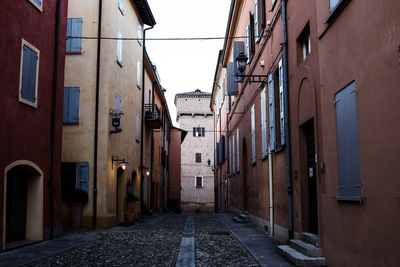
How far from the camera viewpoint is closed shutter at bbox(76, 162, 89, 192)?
1697cm

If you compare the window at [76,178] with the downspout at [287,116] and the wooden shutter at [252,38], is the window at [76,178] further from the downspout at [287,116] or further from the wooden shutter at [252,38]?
the downspout at [287,116]

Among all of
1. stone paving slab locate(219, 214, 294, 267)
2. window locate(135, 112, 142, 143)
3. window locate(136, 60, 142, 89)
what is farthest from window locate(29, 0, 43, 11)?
window locate(135, 112, 142, 143)

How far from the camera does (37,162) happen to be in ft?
39.3

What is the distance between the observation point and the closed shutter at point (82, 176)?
1697 cm

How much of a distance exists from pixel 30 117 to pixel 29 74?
Result: 3.32 feet

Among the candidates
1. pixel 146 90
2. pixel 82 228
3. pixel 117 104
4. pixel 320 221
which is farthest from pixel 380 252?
pixel 146 90

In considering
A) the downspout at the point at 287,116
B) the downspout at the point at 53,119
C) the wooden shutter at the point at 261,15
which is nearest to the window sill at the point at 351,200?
the downspout at the point at 287,116

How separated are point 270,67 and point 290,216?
4.82 meters

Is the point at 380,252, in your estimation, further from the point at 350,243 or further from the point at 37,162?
the point at 37,162

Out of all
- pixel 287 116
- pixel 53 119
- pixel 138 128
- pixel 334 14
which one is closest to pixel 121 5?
pixel 138 128

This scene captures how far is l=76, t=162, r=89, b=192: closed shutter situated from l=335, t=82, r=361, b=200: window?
1151 centimetres

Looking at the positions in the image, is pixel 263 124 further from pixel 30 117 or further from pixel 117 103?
pixel 30 117

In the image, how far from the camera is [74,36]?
17609 millimetres

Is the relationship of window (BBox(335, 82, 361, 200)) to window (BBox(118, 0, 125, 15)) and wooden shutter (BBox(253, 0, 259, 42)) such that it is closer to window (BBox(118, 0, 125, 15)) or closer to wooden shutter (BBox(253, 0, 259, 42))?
wooden shutter (BBox(253, 0, 259, 42))
